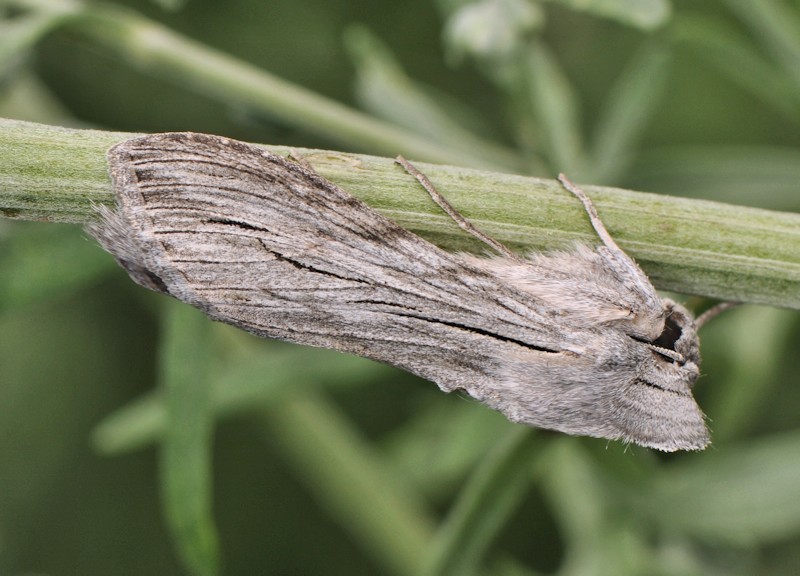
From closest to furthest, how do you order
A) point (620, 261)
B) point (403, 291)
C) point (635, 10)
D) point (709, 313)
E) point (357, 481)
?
point (620, 261) → point (403, 291) → point (635, 10) → point (709, 313) → point (357, 481)

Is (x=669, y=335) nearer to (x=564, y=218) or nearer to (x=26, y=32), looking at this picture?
(x=564, y=218)

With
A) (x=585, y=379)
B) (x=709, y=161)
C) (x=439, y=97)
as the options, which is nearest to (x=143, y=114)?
(x=439, y=97)

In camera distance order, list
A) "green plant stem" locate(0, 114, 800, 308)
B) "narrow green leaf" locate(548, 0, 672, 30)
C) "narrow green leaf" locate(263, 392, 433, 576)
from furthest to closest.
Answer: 1. "narrow green leaf" locate(263, 392, 433, 576)
2. "narrow green leaf" locate(548, 0, 672, 30)
3. "green plant stem" locate(0, 114, 800, 308)

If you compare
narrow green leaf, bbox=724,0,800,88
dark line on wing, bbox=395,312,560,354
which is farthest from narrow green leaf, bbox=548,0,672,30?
narrow green leaf, bbox=724,0,800,88

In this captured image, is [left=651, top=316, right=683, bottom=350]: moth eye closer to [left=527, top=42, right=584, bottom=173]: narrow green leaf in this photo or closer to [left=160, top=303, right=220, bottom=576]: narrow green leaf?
[left=527, top=42, right=584, bottom=173]: narrow green leaf

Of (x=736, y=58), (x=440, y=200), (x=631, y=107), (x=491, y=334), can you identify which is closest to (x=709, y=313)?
(x=491, y=334)

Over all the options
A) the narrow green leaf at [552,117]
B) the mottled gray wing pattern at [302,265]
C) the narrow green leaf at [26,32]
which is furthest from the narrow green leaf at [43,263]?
the narrow green leaf at [552,117]
